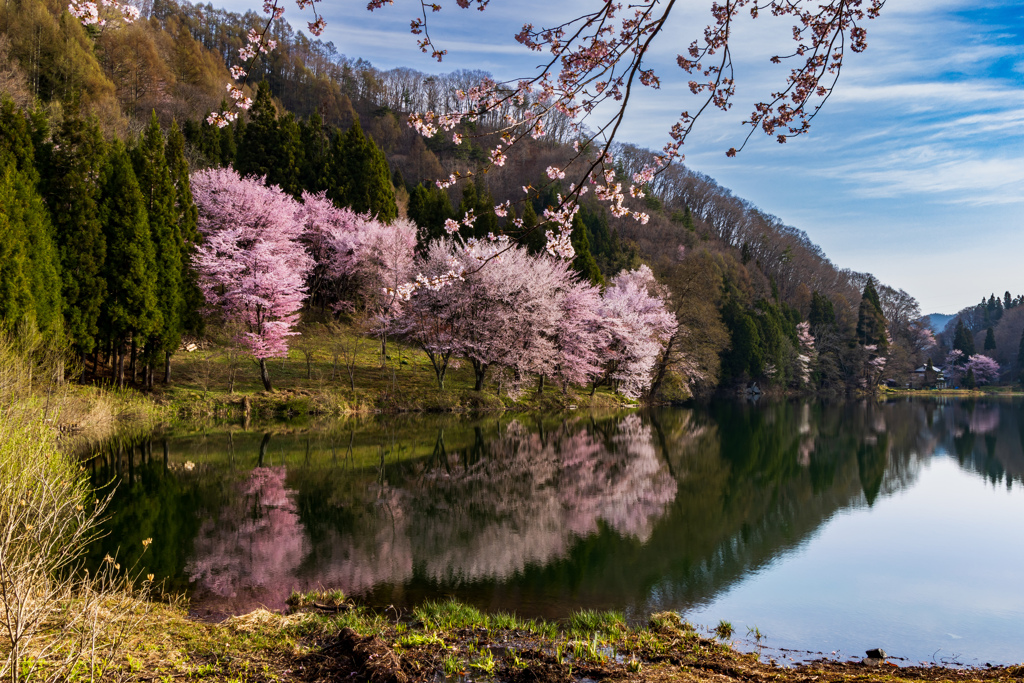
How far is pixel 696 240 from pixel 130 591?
233ft

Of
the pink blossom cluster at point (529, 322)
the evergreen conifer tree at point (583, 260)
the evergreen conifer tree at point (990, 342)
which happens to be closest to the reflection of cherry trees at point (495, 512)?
the pink blossom cluster at point (529, 322)

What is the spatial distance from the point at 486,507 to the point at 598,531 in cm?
237

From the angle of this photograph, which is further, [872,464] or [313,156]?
[313,156]

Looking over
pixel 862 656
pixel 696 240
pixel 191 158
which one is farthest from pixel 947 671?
pixel 696 240

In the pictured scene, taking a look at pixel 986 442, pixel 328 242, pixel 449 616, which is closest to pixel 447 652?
pixel 449 616

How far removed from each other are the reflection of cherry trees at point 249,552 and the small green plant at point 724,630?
460cm

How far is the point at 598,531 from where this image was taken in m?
10.6

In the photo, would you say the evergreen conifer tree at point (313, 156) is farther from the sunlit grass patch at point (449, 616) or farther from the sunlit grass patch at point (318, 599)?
the sunlit grass patch at point (449, 616)

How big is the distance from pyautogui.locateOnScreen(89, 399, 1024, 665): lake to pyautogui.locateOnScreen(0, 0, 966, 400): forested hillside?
4560mm

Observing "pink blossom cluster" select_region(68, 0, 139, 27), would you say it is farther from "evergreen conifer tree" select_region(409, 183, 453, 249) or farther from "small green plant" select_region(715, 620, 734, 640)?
"evergreen conifer tree" select_region(409, 183, 453, 249)

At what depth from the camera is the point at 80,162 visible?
2466 cm

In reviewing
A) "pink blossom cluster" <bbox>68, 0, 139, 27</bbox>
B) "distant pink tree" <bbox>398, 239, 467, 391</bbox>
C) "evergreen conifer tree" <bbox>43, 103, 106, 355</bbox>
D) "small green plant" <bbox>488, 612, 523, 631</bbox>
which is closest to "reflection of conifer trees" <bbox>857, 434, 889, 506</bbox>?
"small green plant" <bbox>488, 612, 523, 631</bbox>

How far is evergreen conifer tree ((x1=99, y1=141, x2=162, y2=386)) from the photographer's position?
2292cm

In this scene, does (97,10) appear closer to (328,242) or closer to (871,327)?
(328,242)
